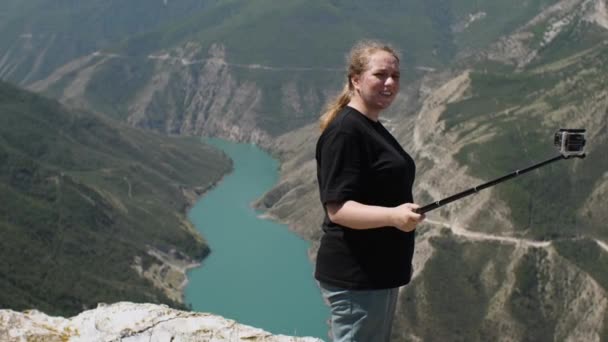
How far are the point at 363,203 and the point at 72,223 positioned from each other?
142551 mm

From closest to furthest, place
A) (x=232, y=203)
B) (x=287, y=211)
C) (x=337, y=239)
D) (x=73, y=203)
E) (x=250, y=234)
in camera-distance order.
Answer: (x=337, y=239)
(x=73, y=203)
(x=250, y=234)
(x=287, y=211)
(x=232, y=203)

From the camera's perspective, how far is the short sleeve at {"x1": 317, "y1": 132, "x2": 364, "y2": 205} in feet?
28.3

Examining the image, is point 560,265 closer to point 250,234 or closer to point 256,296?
point 256,296

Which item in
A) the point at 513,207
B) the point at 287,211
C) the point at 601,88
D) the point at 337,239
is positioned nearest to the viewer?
the point at 337,239

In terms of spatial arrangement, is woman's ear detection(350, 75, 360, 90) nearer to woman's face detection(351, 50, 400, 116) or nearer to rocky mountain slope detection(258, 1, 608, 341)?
woman's face detection(351, 50, 400, 116)

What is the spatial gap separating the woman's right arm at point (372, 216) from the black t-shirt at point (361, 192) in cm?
11

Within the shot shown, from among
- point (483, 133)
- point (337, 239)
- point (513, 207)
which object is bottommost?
point (337, 239)

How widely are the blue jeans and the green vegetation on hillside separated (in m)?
88.7

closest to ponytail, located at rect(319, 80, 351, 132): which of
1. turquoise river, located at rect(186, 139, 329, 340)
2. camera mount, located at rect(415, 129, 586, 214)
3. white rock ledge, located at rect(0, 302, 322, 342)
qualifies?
camera mount, located at rect(415, 129, 586, 214)

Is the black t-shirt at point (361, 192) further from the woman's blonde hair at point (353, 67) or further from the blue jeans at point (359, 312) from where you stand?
the woman's blonde hair at point (353, 67)

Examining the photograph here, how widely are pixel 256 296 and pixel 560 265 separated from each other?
41994mm

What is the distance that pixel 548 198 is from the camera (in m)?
127

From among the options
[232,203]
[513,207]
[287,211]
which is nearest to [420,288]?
[513,207]

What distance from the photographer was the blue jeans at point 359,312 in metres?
8.88
